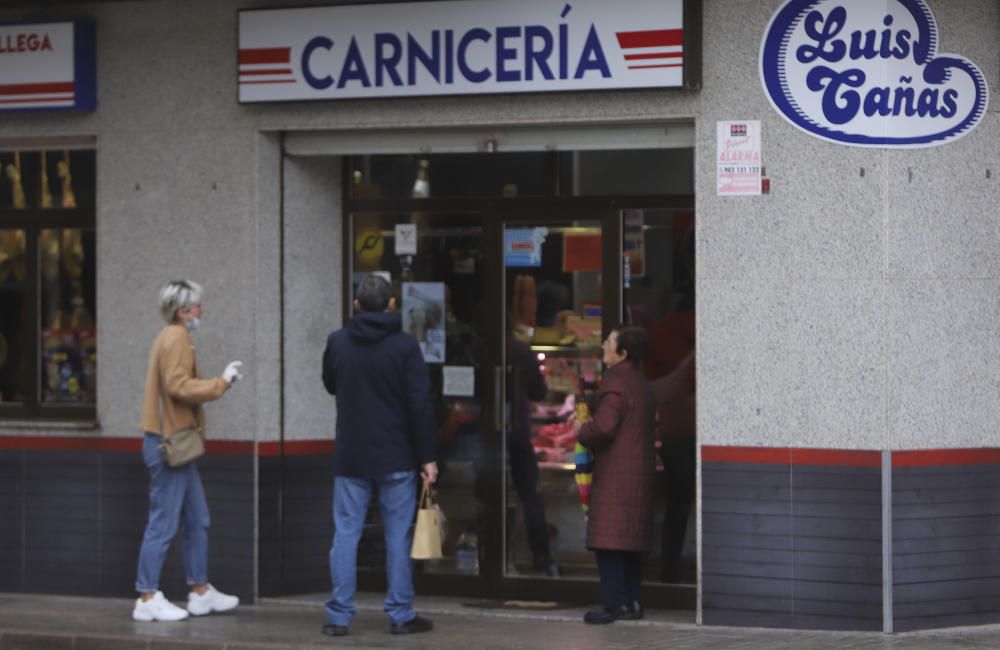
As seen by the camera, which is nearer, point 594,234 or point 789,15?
point 789,15

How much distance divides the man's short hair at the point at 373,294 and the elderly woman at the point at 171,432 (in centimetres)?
93

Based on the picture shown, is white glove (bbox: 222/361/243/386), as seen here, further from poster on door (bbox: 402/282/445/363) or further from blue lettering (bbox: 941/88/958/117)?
blue lettering (bbox: 941/88/958/117)

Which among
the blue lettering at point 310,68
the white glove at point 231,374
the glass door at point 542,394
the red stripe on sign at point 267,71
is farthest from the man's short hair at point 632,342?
the red stripe on sign at point 267,71

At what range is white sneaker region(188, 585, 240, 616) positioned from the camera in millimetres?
10078

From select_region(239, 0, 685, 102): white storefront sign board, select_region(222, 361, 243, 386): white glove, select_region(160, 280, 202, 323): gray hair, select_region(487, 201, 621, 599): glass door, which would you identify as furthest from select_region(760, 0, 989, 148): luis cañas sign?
select_region(160, 280, 202, 323): gray hair

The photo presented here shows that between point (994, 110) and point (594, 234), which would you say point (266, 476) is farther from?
point (994, 110)

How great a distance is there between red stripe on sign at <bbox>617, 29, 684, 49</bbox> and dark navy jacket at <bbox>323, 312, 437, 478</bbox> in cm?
203

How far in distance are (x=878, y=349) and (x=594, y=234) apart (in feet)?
6.39

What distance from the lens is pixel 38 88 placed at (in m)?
10.8

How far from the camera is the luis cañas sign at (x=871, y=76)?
30.2ft

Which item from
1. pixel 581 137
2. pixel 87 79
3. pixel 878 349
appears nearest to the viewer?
pixel 878 349

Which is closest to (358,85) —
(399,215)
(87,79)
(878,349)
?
(399,215)

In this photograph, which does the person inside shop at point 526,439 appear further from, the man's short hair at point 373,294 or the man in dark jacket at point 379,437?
the man's short hair at point 373,294

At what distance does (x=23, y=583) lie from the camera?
36.1 feet
